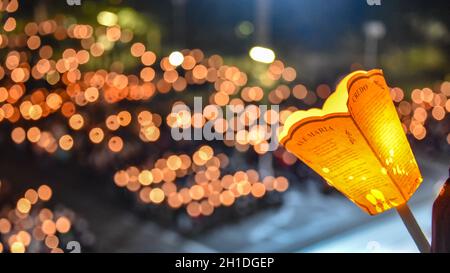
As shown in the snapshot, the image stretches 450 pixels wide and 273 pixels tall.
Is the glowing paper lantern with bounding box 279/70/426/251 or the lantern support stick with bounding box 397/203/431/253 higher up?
the glowing paper lantern with bounding box 279/70/426/251

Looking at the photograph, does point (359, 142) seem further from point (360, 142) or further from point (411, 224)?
point (411, 224)

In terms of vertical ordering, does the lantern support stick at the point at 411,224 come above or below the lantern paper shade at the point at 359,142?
below

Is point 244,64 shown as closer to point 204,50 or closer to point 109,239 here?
point 204,50

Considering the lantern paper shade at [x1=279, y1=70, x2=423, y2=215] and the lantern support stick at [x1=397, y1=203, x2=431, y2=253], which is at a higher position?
the lantern paper shade at [x1=279, y1=70, x2=423, y2=215]

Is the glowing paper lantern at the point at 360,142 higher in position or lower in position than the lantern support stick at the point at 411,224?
higher

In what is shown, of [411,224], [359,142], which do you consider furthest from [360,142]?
[411,224]

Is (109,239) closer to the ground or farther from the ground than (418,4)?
closer to the ground
